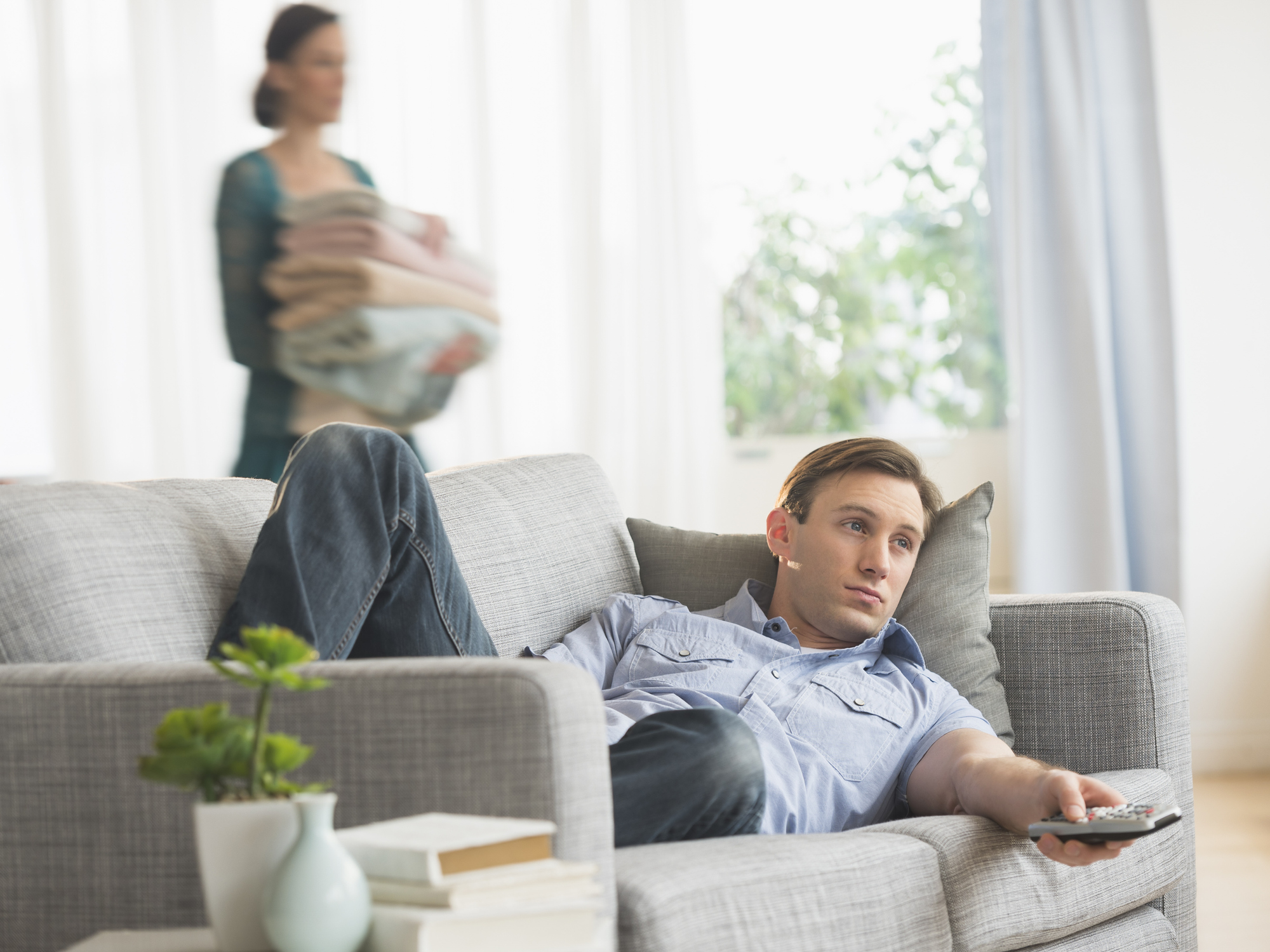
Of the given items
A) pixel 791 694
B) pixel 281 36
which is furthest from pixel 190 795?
pixel 281 36

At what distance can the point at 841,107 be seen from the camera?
11.2 ft

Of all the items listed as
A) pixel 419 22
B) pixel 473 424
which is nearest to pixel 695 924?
pixel 473 424

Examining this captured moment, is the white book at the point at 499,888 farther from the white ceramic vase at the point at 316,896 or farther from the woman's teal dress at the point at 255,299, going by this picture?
the woman's teal dress at the point at 255,299

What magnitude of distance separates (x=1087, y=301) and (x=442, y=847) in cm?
286

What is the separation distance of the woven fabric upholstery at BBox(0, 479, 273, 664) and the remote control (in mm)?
853

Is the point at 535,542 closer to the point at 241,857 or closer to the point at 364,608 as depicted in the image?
the point at 364,608

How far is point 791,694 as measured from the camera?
149 centimetres

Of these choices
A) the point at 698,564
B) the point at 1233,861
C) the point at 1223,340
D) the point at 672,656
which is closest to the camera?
the point at 672,656

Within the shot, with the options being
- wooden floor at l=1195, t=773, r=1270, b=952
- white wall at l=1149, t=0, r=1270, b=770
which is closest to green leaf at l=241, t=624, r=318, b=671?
wooden floor at l=1195, t=773, r=1270, b=952

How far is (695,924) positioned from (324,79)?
2.74m

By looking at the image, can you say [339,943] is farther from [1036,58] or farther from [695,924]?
[1036,58]

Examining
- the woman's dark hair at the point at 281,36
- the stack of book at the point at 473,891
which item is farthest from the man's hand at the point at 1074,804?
the woman's dark hair at the point at 281,36

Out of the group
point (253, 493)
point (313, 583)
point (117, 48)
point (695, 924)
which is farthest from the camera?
point (117, 48)

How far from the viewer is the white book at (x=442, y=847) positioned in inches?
28.2
